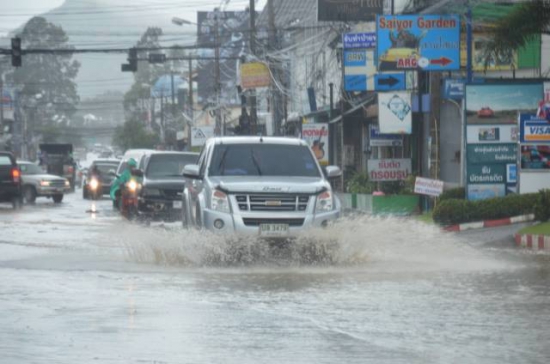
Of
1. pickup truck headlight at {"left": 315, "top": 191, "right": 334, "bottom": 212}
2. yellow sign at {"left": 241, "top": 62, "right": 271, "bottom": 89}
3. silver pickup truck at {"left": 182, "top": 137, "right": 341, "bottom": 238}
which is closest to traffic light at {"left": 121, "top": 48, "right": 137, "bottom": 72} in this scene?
yellow sign at {"left": 241, "top": 62, "right": 271, "bottom": 89}

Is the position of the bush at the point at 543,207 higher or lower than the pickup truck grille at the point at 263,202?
lower

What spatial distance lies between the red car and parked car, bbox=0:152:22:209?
17292 millimetres

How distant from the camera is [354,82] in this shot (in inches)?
1590

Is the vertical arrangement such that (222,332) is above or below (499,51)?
below

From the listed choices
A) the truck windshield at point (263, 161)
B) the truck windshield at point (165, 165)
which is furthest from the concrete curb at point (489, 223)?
the truck windshield at point (165, 165)

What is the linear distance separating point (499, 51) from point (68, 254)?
12637mm

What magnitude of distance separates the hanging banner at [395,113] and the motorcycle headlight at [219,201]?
58.2 feet

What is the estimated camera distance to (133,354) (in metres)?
9.68

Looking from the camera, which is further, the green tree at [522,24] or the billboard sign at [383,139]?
the billboard sign at [383,139]

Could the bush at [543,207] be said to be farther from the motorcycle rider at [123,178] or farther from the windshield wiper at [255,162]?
the motorcycle rider at [123,178]

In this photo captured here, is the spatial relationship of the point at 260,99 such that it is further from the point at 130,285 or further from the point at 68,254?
the point at 130,285

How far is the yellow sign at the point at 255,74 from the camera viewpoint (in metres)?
49.8

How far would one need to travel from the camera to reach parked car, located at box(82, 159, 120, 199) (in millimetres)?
52041

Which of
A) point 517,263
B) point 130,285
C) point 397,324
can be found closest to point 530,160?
point 517,263
